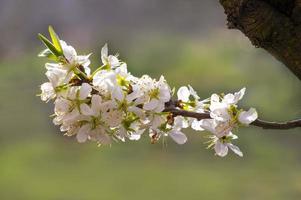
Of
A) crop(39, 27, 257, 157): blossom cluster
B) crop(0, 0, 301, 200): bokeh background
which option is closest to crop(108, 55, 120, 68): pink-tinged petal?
crop(39, 27, 257, 157): blossom cluster

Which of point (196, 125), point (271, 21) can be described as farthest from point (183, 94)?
point (271, 21)

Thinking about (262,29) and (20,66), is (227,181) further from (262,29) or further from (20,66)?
(262,29)

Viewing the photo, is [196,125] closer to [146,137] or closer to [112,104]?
[112,104]

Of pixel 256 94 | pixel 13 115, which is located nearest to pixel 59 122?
pixel 256 94

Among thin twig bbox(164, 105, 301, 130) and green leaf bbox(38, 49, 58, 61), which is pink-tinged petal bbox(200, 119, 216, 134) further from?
green leaf bbox(38, 49, 58, 61)

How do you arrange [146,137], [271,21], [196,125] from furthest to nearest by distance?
1. [146,137]
2. [196,125]
3. [271,21]

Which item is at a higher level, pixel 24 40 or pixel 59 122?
pixel 24 40
